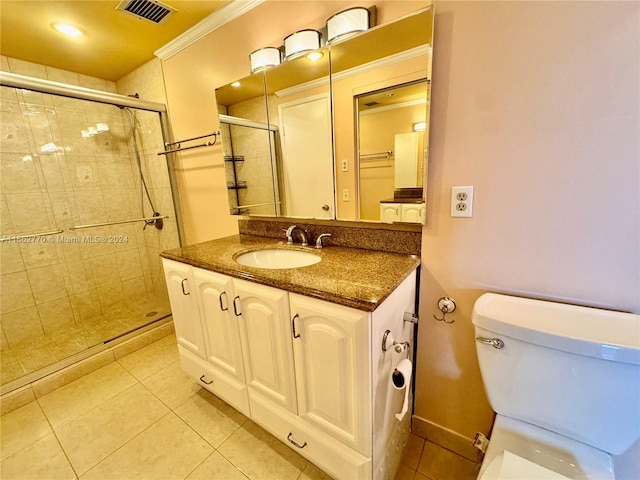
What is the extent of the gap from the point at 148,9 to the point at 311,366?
6.53 feet

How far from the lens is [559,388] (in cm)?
75

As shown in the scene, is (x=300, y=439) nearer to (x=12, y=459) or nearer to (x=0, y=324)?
(x=12, y=459)

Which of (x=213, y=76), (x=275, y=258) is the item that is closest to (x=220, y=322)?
(x=275, y=258)

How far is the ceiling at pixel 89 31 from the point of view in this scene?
1.39 m

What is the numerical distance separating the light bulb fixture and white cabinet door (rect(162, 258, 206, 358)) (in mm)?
1164

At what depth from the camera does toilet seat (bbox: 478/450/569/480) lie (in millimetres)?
705

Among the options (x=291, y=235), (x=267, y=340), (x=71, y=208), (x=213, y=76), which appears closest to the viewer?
(x=267, y=340)

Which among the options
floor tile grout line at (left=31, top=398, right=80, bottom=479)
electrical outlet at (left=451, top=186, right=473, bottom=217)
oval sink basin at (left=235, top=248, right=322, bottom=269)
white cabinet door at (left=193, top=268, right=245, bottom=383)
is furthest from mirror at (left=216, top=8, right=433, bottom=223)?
floor tile grout line at (left=31, top=398, right=80, bottom=479)

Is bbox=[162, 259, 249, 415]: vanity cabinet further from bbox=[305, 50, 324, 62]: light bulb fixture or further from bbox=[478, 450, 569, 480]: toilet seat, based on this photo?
bbox=[305, 50, 324, 62]: light bulb fixture

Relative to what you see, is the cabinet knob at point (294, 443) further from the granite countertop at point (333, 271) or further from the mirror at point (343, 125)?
the mirror at point (343, 125)

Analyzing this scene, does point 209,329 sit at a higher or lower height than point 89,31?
lower

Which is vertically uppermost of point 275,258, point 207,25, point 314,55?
point 207,25

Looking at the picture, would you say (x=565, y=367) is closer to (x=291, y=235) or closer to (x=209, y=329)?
(x=291, y=235)

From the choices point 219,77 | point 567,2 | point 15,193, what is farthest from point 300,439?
point 15,193
